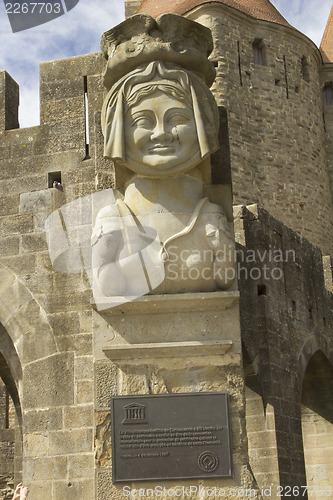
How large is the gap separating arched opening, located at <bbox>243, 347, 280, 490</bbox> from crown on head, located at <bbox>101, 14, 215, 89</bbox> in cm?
481

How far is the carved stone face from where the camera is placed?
458 cm

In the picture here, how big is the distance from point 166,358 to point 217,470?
25.1 inches

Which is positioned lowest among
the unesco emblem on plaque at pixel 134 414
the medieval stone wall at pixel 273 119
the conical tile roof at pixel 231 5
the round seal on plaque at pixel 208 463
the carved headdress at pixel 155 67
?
the round seal on plaque at pixel 208 463

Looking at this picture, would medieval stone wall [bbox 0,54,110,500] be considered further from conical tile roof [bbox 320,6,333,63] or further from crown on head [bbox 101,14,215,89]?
conical tile roof [bbox 320,6,333,63]

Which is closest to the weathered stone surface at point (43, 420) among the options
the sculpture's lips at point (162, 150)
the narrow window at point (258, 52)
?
the sculpture's lips at point (162, 150)

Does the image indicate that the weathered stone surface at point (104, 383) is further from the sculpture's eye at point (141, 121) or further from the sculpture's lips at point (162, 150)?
the sculpture's eye at point (141, 121)

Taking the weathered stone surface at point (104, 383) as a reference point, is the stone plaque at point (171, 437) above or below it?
below

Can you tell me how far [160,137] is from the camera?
15.0 ft

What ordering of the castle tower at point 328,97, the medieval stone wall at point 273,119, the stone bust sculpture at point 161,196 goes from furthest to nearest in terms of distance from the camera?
1. the castle tower at point 328,97
2. the medieval stone wall at point 273,119
3. the stone bust sculpture at point 161,196

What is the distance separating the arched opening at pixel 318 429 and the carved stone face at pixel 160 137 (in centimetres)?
677

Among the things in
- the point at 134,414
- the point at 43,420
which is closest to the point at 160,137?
the point at 134,414

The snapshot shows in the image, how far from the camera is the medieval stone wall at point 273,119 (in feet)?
72.8

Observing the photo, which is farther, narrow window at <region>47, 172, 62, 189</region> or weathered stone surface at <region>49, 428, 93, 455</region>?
narrow window at <region>47, 172, 62, 189</region>

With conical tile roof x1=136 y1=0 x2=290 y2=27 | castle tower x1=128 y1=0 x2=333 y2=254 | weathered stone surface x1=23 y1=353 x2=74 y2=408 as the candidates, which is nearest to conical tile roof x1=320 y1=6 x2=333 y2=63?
castle tower x1=128 y1=0 x2=333 y2=254
